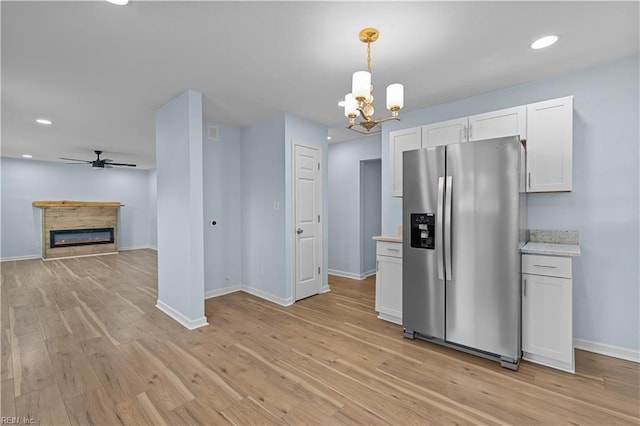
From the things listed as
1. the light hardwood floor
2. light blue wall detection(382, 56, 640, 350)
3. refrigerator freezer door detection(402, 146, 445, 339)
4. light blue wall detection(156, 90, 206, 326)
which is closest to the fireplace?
the light hardwood floor

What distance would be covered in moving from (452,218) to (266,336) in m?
2.25

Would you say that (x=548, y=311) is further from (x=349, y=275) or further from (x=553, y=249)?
(x=349, y=275)

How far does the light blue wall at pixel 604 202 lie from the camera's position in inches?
102

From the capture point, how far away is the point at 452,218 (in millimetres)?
2699

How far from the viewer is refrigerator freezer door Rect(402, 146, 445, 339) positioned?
2775mm

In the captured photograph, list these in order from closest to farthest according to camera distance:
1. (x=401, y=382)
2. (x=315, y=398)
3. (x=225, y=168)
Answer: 1. (x=315, y=398)
2. (x=401, y=382)
3. (x=225, y=168)

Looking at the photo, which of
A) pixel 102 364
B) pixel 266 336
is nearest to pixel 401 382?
pixel 266 336

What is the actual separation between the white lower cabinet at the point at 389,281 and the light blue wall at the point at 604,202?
1.55m

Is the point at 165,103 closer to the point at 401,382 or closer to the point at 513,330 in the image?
the point at 401,382

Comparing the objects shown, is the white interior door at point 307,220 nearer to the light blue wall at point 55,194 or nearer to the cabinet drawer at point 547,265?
the cabinet drawer at point 547,265

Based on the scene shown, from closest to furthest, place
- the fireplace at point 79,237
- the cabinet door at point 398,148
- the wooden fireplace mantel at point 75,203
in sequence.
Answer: the cabinet door at point 398,148 → the wooden fireplace mantel at point 75,203 → the fireplace at point 79,237

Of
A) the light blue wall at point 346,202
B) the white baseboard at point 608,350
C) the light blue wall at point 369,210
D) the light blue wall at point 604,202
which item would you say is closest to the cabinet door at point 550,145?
the light blue wall at point 604,202

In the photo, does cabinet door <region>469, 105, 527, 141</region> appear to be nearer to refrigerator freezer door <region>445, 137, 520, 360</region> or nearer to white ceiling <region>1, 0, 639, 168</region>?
white ceiling <region>1, 0, 639, 168</region>

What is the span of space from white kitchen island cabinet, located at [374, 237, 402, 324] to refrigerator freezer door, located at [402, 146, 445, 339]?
0.29 meters
